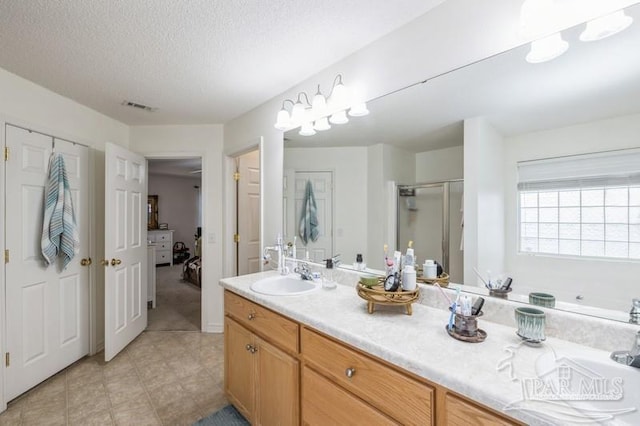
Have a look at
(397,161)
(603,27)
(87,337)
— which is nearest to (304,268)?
(397,161)

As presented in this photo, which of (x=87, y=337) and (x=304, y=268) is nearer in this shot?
(x=304, y=268)

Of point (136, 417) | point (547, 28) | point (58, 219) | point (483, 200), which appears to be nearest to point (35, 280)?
point (58, 219)

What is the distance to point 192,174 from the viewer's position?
24.2 ft

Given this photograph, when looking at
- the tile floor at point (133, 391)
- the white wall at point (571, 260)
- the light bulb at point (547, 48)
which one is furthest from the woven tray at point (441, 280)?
the tile floor at point (133, 391)

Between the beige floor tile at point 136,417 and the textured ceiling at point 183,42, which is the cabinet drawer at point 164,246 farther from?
the beige floor tile at point 136,417

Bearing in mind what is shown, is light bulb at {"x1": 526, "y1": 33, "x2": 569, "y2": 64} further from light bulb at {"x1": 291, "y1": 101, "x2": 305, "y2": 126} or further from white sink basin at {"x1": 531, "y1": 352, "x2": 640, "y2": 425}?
light bulb at {"x1": 291, "y1": 101, "x2": 305, "y2": 126}

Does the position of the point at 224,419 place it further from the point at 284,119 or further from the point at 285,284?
the point at 284,119

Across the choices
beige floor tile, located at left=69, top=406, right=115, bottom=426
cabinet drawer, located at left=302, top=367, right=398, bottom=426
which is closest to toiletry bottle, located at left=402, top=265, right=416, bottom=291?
cabinet drawer, located at left=302, top=367, right=398, bottom=426

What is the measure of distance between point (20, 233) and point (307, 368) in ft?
7.63

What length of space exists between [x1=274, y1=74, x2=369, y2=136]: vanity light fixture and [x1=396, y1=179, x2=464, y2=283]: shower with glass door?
605 mm

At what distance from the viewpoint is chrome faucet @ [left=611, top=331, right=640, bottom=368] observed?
83cm

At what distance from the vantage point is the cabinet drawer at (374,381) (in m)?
0.86

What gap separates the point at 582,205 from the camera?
1084 millimetres

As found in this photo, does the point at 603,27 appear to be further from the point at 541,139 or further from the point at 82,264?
the point at 82,264
